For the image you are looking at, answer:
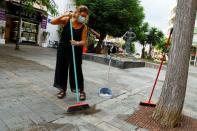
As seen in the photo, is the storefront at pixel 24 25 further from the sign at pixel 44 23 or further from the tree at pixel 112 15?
the tree at pixel 112 15

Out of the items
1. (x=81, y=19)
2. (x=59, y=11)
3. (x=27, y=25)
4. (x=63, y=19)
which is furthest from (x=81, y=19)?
(x=59, y=11)

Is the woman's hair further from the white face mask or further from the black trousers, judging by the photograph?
the black trousers

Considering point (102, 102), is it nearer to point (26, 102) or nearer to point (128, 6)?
point (26, 102)

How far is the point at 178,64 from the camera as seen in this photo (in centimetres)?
368

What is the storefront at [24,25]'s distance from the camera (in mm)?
18812

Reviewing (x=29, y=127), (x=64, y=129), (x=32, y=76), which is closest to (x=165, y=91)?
(x=64, y=129)

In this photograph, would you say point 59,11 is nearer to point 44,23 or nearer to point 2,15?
point 44,23

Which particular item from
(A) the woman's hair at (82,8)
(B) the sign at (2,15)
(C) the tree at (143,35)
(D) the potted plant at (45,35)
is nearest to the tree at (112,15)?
(D) the potted plant at (45,35)

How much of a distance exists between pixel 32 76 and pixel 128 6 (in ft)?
53.5

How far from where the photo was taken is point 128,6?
A: 20.8 metres

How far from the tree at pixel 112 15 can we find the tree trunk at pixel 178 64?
52.5 feet

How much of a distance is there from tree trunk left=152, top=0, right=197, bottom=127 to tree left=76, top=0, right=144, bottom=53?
16003mm

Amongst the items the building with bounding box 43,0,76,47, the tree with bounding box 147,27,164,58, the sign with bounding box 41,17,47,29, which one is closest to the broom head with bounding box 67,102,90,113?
the sign with bounding box 41,17,47,29

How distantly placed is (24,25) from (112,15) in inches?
308
